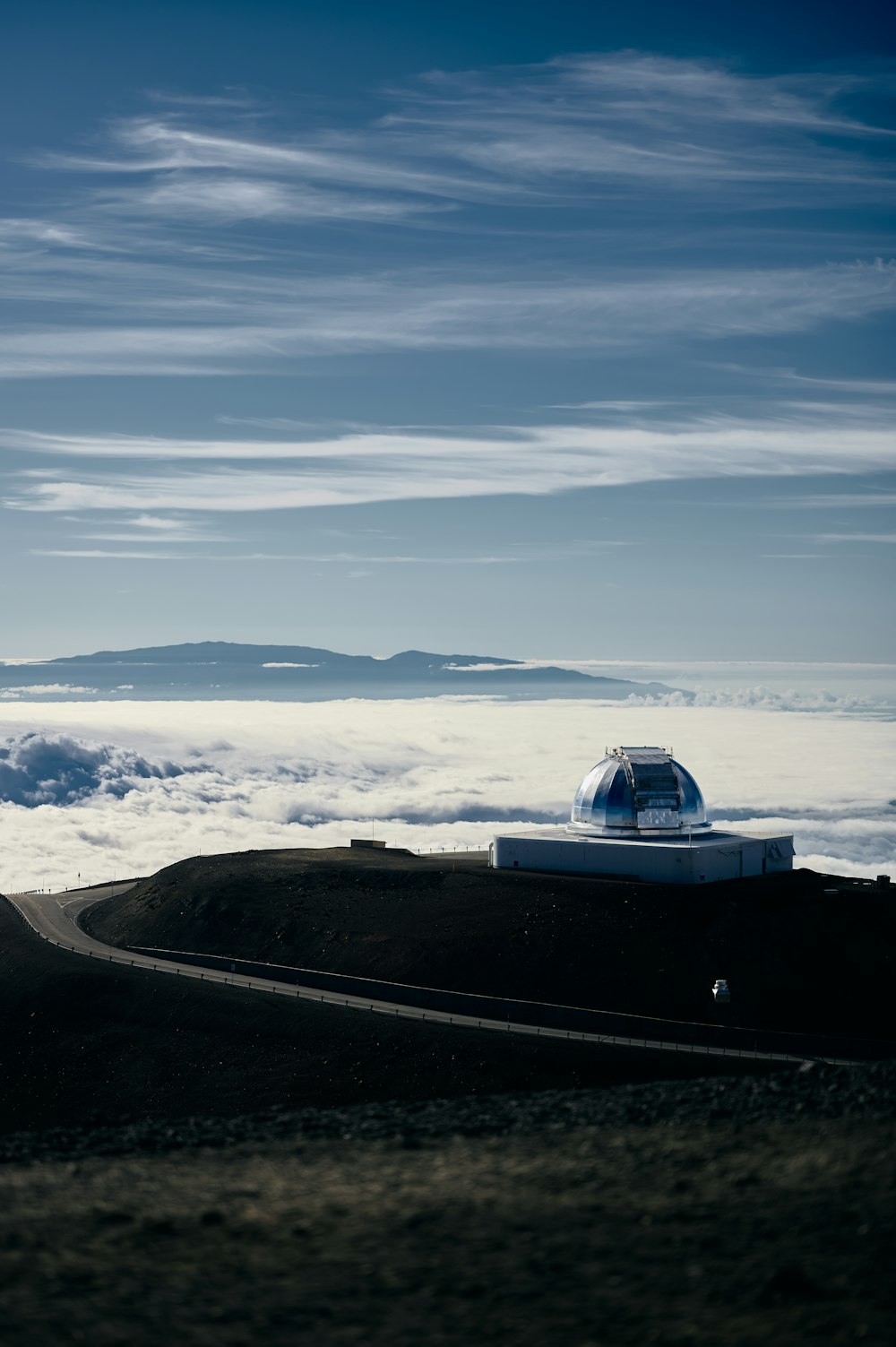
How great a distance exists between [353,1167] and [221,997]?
35.7m

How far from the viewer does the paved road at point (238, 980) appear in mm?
47094

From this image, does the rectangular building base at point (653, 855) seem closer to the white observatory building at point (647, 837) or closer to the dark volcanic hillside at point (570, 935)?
the white observatory building at point (647, 837)

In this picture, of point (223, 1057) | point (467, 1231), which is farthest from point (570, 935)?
point (467, 1231)

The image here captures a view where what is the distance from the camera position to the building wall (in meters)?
61.6

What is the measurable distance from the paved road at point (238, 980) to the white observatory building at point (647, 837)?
13.4 meters

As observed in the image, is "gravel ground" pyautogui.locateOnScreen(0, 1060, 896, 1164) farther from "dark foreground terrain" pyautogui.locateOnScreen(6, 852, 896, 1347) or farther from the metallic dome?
the metallic dome

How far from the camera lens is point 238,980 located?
60562 mm

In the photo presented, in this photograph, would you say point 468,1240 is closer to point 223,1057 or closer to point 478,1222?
point 478,1222

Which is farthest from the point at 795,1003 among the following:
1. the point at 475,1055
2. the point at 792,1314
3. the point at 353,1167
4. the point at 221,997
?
the point at 792,1314

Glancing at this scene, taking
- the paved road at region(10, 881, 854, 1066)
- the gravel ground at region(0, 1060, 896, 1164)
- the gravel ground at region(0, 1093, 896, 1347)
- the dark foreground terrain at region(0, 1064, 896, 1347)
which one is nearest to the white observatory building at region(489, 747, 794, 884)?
the paved road at region(10, 881, 854, 1066)

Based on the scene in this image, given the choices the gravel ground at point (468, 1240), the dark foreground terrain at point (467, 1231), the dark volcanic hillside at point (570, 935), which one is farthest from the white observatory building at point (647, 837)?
the gravel ground at point (468, 1240)

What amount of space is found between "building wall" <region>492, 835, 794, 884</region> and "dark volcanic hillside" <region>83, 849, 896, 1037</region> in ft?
3.68

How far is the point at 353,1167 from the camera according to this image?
23.1 metres

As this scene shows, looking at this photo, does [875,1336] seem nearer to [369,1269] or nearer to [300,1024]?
[369,1269]
